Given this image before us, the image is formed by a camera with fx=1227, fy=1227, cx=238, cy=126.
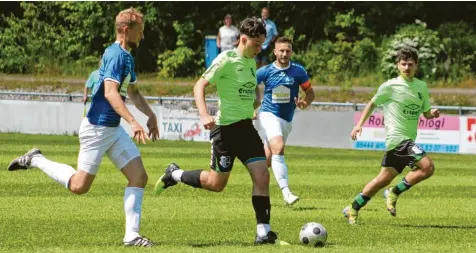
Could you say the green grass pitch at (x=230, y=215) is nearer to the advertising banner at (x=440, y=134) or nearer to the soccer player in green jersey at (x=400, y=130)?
the soccer player in green jersey at (x=400, y=130)

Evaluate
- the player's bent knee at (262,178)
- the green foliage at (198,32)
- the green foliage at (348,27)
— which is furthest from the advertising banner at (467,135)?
the player's bent knee at (262,178)

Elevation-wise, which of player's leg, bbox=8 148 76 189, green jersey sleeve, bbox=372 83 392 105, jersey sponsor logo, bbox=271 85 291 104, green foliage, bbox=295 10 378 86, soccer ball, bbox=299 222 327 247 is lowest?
green foliage, bbox=295 10 378 86

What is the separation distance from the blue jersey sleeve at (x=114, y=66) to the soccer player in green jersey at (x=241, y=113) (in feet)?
2.97

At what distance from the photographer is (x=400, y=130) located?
1304 cm

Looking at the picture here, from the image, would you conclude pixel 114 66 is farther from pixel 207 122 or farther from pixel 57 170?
pixel 57 170

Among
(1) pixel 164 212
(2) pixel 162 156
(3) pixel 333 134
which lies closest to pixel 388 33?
(3) pixel 333 134

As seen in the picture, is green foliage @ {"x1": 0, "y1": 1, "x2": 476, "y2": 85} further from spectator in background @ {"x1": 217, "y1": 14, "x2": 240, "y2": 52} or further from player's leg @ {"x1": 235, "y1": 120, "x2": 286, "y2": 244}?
player's leg @ {"x1": 235, "y1": 120, "x2": 286, "y2": 244}

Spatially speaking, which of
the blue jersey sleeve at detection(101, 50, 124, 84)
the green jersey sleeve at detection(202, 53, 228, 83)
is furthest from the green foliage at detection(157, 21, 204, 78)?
the blue jersey sleeve at detection(101, 50, 124, 84)

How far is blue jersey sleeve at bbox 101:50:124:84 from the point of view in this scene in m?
10.1

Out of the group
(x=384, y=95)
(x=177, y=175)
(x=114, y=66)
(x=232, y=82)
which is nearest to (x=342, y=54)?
(x=384, y=95)

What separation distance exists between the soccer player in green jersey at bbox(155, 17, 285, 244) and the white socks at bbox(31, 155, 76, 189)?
131cm

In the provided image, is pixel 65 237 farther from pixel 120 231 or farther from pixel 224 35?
pixel 224 35

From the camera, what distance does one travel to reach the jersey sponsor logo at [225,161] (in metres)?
11.1

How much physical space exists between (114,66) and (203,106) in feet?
3.10
